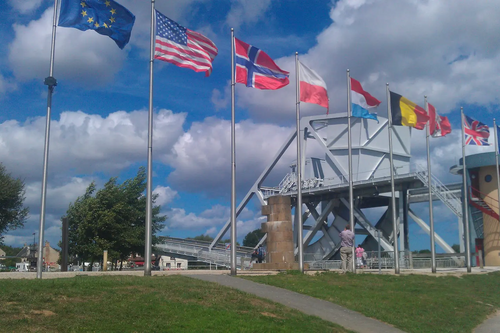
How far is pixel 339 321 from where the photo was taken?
1346cm

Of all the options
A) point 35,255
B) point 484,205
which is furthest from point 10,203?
point 484,205

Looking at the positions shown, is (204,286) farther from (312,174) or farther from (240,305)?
(312,174)

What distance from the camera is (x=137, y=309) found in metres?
10.9

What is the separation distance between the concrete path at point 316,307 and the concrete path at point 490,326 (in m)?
3.69

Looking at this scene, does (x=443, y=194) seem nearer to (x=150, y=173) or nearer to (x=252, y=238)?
(x=150, y=173)

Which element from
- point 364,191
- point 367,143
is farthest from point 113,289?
point 367,143

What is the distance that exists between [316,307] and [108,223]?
95.7 feet

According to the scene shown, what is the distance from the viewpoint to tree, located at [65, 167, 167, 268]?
40.8 meters

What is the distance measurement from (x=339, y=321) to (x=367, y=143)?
47079 millimetres

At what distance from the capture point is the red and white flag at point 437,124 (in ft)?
106

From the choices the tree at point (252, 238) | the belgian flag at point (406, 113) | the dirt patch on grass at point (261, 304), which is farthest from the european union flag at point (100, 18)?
the tree at point (252, 238)

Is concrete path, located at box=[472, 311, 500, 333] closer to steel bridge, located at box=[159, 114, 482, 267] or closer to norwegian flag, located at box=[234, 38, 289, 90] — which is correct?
norwegian flag, located at box=[234, 38, 289, 90]

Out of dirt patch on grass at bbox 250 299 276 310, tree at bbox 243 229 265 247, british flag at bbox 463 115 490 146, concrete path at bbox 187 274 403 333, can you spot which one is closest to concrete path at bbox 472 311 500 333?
concrete path at bbox 187 274 403 333

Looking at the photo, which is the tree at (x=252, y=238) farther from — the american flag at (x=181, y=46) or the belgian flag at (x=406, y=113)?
the american flag at (x=181, y=46)
